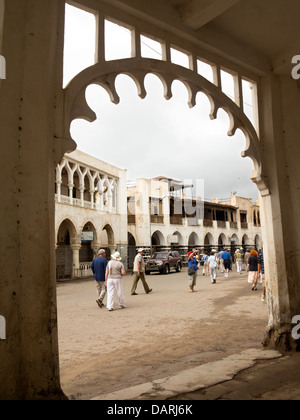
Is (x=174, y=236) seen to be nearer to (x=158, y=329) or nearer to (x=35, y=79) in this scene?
(x=158, y=329)

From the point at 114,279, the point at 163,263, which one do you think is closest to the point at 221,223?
the point at 163,263

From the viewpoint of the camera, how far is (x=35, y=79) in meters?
2.71

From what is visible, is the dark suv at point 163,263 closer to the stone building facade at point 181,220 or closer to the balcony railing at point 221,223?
the stone building facade at point 181,220

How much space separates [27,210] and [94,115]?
1.09 meters

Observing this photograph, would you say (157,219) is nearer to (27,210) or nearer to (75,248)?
(75,248)

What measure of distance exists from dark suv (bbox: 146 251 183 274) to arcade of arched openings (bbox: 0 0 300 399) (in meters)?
20.1

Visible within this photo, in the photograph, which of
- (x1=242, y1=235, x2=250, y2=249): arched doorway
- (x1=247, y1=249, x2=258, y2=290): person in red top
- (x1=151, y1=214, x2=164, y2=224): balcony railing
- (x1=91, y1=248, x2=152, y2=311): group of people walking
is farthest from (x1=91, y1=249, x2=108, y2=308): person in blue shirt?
(x1=242, y1=235, x2=250, y2=249): arched doorway

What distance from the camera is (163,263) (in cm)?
2481

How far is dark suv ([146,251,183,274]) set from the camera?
24719mm

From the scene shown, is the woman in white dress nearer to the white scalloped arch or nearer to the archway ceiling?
the white scalloped arch

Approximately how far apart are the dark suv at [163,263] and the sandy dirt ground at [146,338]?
44.6 ft

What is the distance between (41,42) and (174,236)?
3303 cm
